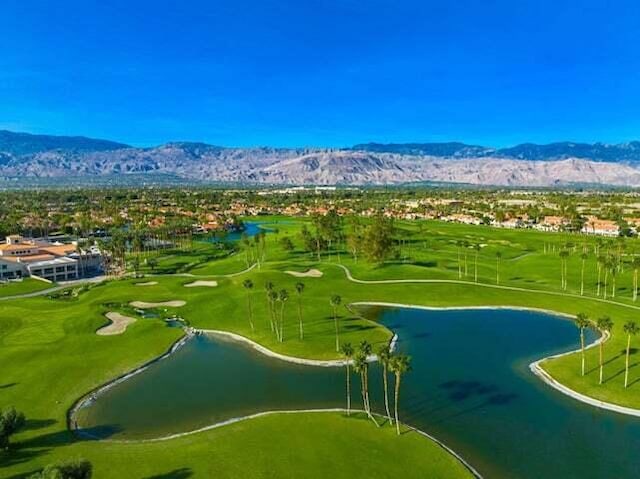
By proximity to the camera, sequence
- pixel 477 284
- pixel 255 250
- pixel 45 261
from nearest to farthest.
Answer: pixel 477 284 < pixel 45 261 < pixel 255 250

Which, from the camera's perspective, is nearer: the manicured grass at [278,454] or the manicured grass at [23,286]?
the manicured grass at [278,454]

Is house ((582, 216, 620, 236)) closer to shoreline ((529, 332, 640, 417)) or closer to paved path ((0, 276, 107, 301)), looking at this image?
shoreline ((529, 332, 640, 417))

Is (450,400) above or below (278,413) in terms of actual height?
below

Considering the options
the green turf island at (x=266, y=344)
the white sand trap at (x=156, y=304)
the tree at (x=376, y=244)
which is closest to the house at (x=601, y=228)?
the green turf island at (x=266, y=344)

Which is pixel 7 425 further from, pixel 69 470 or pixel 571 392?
pixel 571 392

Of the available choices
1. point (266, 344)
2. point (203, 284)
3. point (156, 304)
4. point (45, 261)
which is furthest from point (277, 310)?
point (45, 261)

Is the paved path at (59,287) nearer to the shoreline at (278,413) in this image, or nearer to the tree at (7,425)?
the tree at (7,425)

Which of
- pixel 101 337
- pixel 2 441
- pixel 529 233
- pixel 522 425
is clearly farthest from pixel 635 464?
pixel 529 233

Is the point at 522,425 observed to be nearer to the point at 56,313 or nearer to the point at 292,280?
the point at 292,280
